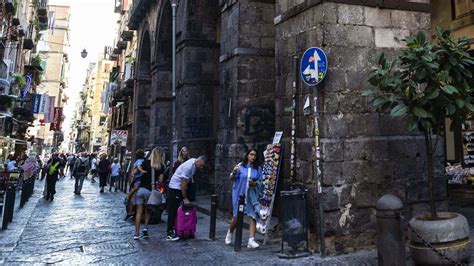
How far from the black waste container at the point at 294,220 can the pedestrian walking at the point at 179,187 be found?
6.92 feet

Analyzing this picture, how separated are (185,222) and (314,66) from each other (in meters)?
3.63

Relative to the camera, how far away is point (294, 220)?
214 inches

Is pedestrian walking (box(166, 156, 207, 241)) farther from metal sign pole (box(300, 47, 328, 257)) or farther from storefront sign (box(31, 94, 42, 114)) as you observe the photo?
storefront sign (box(31, 94, 42, 114))

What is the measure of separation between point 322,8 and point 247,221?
14.7 ft

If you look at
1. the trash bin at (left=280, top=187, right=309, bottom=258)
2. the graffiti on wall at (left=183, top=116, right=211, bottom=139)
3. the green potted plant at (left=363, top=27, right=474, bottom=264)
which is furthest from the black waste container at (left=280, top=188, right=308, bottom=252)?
the graffiti on wall at (left=183, top=116, right=211, bottom=139)

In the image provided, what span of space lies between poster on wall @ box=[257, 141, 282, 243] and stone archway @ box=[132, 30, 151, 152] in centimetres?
1481

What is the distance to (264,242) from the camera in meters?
6.30

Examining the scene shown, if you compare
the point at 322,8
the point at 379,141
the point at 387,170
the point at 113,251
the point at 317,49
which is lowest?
the point at 113,251

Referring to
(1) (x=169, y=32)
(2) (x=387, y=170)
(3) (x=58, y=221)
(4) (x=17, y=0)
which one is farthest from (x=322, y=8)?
(4) (x=17, y=0)

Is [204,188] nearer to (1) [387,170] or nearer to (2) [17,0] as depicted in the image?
(1) [387,170]

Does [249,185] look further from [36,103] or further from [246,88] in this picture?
[36,103]

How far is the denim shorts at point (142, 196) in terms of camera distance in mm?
7095

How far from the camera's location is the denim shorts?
7.09 m

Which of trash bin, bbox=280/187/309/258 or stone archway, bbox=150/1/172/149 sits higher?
stone archway, bbox=150/1/172/149
